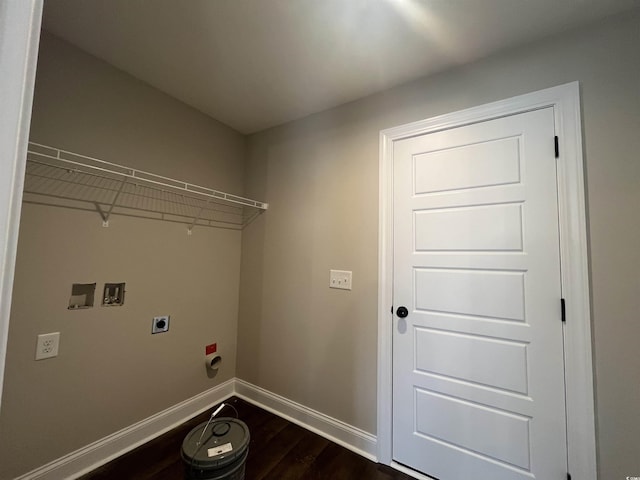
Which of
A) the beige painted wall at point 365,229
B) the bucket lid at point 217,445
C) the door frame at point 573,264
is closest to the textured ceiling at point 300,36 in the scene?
the beige painted wall at point 365,229

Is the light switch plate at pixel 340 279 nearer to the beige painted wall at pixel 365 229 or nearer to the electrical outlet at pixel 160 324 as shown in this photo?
the beige painted wall at pixel 365 229

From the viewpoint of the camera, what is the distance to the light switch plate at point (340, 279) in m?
1.95

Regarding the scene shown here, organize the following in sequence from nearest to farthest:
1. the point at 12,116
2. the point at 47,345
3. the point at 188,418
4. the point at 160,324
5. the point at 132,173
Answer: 1. the point at 12,116
2. the point at 47,345
3. the point at 132,173
4. the point at 160,324
5. the point at 188,418

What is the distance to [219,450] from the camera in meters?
1.29

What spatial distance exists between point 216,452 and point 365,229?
1485 millimetres

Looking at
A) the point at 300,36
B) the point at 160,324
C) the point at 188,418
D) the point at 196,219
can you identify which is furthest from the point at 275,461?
the point at 300,36

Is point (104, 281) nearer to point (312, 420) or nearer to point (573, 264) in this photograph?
point (312, 420)

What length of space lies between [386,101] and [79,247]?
2150 mm

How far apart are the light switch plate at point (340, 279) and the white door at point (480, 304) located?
0.36m

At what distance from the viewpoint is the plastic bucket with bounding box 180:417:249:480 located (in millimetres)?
1234

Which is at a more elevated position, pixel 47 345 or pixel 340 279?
pixel 340 279

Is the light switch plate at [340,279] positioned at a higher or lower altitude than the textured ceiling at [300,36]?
lower

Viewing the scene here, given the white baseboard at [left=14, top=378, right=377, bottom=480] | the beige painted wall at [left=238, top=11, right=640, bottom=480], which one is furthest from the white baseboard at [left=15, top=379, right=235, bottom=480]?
the beige painted wall at [left=238, top=11, right=640, bottom=480]

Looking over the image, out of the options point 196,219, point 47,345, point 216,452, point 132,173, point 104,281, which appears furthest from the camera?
point 196,219
